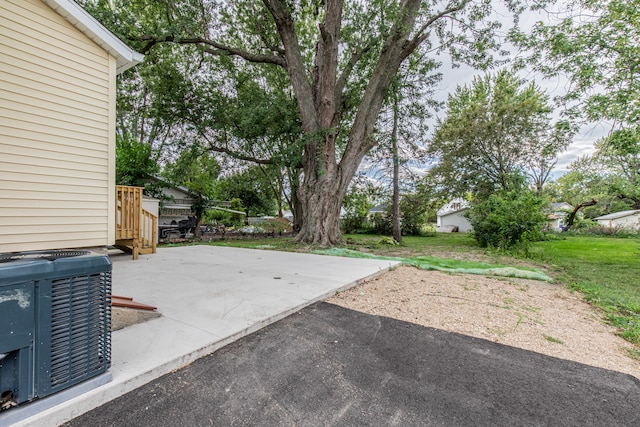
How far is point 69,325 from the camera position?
52.6 inches

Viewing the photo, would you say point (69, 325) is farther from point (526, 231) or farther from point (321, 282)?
point (526, 231)

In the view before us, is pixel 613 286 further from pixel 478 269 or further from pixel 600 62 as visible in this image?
pixel 600 62

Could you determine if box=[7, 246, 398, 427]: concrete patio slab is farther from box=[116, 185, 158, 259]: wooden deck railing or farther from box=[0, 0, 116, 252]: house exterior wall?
box=[0, 0, 116, 252]: house exterior wall

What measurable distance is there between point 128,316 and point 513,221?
9489 mm

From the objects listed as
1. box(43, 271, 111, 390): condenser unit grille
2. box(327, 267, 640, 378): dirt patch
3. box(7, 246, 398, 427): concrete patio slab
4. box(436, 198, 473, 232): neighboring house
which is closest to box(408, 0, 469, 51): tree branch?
box(7, 246, 398, 427): concrete patio slab

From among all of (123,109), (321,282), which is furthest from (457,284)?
(123,109)

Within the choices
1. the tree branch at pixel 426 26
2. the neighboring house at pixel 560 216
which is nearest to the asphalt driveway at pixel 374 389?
the tree branch at pixel 426 26

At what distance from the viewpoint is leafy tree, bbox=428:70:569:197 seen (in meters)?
14.2

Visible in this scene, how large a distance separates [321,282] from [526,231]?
742 cm

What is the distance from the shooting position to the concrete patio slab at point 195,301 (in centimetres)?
157

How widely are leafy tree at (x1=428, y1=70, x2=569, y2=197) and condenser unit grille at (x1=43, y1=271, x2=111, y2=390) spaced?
16.2 meters

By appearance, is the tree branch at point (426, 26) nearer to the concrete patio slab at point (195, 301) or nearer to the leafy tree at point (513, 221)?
the leafy tree at point (513, 221)

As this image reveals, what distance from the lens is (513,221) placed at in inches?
319

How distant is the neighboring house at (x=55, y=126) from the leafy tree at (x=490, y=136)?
1596cm
